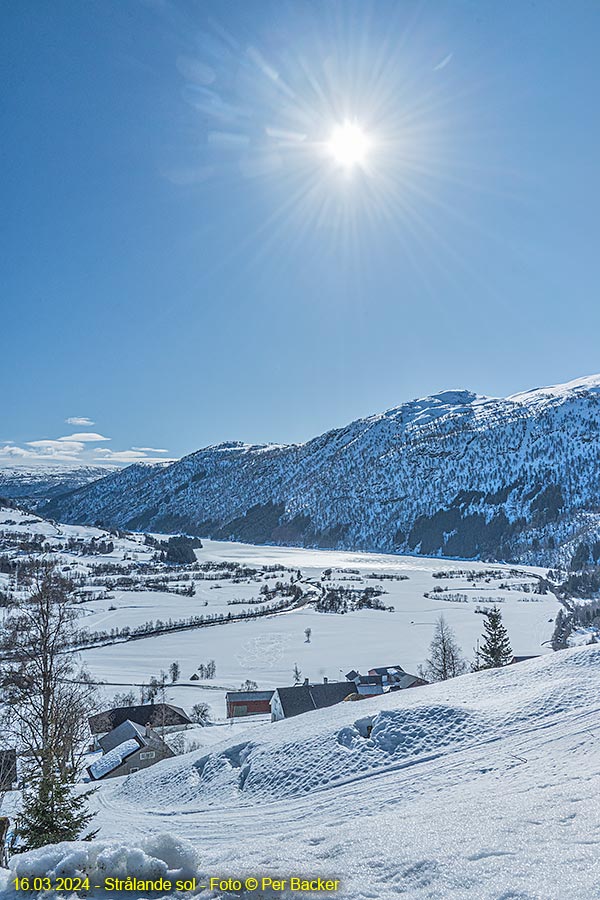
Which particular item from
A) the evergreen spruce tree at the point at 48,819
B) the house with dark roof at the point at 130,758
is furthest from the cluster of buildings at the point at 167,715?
the evergreen spruce tree at the point at 48,819

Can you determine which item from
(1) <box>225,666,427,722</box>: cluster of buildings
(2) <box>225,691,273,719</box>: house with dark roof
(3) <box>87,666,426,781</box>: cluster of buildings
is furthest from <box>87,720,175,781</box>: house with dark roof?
(2) <box>225,691,273,719</box>: house with dark roof

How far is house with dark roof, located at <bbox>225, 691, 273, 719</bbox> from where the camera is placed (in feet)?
161

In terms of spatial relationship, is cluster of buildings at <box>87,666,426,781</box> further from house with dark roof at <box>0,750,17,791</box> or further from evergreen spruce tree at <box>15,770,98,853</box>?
evergreen spruce tree at <box>15,770,98,853</box>

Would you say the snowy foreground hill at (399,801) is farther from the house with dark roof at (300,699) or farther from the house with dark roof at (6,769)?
the house with dark roof at (300,699)

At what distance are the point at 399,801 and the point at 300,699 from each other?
32308 mm

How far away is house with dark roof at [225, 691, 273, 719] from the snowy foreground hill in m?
26.8

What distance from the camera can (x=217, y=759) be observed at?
61.6 feet

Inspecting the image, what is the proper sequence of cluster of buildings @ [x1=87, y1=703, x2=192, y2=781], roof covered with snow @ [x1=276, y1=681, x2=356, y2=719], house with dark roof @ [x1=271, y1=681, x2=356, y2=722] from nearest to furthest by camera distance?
1. cluster of buildings @ [x1=87, y1=703, x2=192, y2=781]
2. house with dark roof @ [x1=271, y1=681, x2=356, y2=722]
3. roof covered with snow @ [x1=276, y1=681, x2=356, y2=719]

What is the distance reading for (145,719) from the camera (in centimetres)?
4569

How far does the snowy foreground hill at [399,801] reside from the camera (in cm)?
561

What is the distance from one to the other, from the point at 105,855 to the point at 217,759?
15.0 meters

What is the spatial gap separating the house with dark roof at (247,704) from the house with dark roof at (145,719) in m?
4.08

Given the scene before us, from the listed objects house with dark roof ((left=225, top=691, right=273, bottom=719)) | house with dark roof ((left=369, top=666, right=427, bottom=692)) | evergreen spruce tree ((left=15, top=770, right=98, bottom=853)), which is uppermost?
evergreen spruce tree ((left=15, top=770, right=98, bottom=853))

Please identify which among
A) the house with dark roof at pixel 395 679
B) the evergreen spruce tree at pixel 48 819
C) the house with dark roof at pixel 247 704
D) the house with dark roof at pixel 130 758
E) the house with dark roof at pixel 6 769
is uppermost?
the evergreen spruce tree at pixel 48 819
